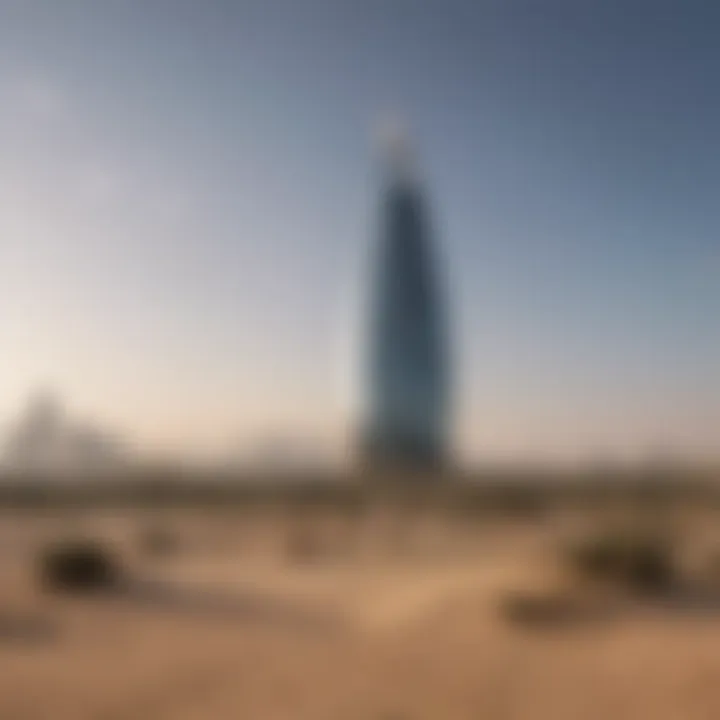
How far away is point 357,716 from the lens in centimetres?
921

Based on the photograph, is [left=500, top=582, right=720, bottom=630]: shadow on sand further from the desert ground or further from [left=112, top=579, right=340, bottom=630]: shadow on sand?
[left=112, top=579, right=340, bottom=630]: shadow on sand

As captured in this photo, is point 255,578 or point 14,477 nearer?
point 255,578

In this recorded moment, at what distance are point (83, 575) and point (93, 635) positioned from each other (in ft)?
16.9

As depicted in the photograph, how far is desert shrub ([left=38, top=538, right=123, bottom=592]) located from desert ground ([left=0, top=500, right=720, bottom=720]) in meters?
0.52

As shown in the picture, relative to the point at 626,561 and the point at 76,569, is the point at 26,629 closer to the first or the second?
the point at 76,569

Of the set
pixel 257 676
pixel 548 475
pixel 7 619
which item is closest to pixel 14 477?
pixel 7 619

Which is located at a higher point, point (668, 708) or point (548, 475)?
point (548, 475)

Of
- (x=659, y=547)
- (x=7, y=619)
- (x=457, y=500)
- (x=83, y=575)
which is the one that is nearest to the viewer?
(x=7, y=619)

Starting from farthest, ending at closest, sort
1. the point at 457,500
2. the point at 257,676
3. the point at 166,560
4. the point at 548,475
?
the point at 548,475, the point at 457,500, the point at 166,560, the point at 257,676

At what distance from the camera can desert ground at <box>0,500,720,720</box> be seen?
961 centimetres

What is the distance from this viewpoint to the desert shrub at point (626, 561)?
18203 mm

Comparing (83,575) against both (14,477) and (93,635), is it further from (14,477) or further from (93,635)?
(14,477)

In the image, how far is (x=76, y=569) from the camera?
59.4 ft

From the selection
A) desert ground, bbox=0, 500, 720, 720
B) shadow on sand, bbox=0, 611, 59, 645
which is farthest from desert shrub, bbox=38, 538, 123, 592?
shadow on sand, bbox=0, 611, 59, 645
